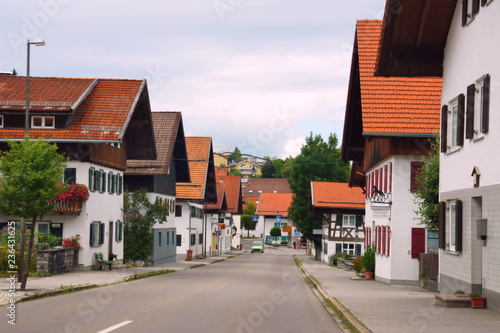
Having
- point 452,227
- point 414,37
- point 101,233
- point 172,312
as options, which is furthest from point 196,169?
point 172,312

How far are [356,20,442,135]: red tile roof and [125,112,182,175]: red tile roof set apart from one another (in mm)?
19126

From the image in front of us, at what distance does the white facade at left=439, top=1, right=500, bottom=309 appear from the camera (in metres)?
15.0

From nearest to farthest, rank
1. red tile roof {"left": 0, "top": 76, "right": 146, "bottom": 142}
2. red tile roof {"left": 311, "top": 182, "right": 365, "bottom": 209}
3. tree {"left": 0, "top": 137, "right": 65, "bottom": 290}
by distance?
tree {"left": 0, "top": 137, "right": 65, "bottom": 290} → red tile roof {"left": 0, "top": 76, "right": 146, "bottom": 142} → red tile roof {"left": 311, "top": 182, "right": 365, "bottom": 209}

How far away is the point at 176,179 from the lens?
54.3 metres

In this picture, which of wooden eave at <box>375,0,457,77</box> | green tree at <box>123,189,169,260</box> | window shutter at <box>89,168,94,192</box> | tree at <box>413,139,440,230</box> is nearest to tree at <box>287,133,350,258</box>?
green tree at <box>123,189,169,260</box>

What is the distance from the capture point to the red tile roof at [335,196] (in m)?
60.5

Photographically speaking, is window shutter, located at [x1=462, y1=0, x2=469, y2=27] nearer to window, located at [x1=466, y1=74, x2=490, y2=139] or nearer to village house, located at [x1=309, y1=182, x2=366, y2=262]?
window, located at [x1=466, y1=74, x2=490, y2=139]

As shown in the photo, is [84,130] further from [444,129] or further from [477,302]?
[477,302]

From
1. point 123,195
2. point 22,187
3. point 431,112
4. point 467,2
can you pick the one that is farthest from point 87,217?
point 467,2

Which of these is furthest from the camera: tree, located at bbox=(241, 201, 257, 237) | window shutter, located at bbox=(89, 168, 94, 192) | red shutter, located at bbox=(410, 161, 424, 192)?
tree, located at bbox=(241, 201, 257, 237)

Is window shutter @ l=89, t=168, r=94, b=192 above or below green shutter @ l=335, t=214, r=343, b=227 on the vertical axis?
above

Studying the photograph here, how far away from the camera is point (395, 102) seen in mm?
27578

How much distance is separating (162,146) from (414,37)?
29.1 meters

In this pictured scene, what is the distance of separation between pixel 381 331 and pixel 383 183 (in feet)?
63.7
